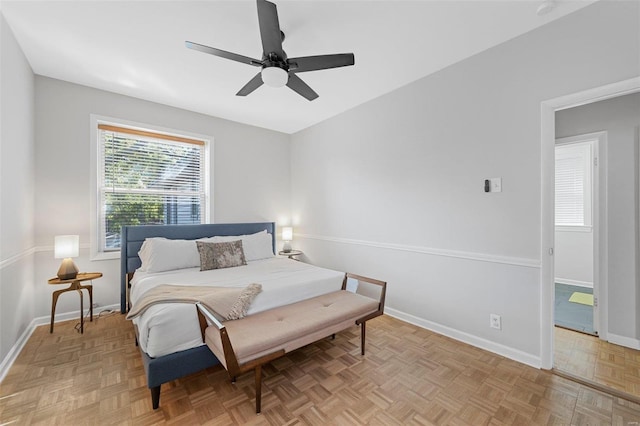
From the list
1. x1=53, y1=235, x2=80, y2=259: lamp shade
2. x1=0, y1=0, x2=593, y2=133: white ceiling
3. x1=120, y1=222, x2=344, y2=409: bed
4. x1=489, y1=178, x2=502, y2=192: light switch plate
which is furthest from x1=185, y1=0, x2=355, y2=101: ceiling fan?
x1=53, y1=235, x2=80, y2=259: lamp shade

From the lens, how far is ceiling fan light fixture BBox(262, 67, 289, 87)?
6.39 feet

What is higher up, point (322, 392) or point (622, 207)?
point (622, 207)

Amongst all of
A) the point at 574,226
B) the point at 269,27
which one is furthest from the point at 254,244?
the point at 574,226

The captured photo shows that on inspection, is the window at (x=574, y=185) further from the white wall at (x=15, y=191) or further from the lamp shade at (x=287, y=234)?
the white wall at (x=15, y=191)

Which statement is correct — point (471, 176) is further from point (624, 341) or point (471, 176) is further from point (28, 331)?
point (28, 331)

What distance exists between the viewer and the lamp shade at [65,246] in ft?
9.00

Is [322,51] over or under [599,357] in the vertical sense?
Result: over

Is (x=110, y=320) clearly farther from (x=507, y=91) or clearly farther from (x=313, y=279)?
(x=507, y=91)

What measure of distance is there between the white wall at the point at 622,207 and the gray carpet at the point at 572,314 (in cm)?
38

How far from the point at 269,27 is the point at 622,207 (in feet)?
11.6

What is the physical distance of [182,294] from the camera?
2.09 m

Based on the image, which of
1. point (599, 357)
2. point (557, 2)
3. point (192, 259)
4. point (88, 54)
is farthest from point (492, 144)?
point (88, 54)

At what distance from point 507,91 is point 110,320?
4.87m

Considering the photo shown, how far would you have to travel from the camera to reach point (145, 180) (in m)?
3.67
